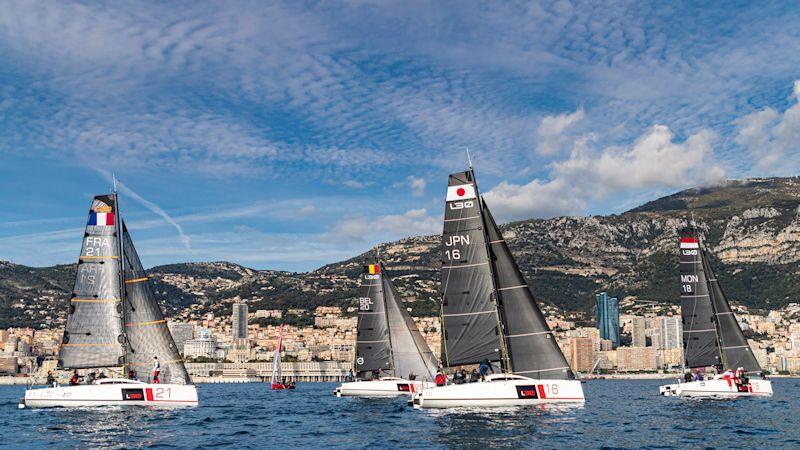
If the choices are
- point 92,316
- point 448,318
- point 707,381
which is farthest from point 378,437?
point 707,381

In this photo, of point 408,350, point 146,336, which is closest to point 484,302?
point 146,336

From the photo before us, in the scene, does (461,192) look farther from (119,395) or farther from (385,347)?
(385,347)

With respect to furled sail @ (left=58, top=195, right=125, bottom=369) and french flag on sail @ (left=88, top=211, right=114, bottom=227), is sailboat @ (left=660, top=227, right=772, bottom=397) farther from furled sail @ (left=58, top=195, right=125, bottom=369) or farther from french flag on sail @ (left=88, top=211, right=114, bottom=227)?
french flag on sail @ (left=88, top=211, right=114, bottom=227)

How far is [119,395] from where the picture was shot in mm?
45094

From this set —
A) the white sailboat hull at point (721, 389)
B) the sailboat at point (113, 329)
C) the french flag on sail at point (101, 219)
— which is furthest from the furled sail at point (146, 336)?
the white sailboat hull at point (721, 389)

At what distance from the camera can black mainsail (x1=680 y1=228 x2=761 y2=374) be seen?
6372 cm

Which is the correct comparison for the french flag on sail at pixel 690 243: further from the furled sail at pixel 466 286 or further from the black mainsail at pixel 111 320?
the black mainsail at pixel 111 320

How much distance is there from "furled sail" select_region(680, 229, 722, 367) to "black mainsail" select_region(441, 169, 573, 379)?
27439 millimetres

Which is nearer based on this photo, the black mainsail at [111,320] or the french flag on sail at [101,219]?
the black mainsail at [111,320]

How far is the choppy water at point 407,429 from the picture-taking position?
3219cm

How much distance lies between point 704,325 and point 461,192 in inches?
1256

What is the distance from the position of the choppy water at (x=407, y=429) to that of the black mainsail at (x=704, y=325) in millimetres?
13651

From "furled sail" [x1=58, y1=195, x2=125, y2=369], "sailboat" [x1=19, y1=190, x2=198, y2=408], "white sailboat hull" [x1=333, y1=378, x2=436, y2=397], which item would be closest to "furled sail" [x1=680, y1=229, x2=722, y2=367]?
"white sailboat hull" [x1=333, y1=378, x2=436, y2=397]

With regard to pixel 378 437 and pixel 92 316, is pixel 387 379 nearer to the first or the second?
pixel 92 316
